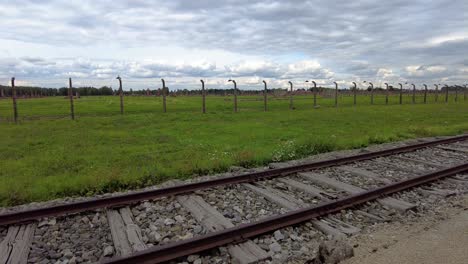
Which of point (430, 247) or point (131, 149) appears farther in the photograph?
point (131, 149)

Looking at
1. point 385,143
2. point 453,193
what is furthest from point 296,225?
point 385,143

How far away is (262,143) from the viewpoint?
13445mm

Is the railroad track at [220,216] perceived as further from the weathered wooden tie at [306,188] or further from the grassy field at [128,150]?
the grassy field at [128,150]

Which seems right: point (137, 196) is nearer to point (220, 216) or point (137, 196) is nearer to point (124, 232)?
point (124, 232)

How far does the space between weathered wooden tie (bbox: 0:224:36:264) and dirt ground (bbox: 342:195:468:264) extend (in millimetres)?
4115

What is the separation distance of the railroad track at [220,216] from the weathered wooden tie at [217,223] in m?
0.01

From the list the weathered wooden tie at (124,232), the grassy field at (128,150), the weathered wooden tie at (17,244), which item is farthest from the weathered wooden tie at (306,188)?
the weathered wooden tie at (17,244)

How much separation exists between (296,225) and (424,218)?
222cm

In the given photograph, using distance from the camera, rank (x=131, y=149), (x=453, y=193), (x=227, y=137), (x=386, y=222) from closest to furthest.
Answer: (x=386, y=222), (x=453, y=193), (x=131, y=149), (x=227, y=137)

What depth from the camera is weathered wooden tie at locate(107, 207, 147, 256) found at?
182 inches

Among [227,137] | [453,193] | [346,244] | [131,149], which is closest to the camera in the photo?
[346,244]

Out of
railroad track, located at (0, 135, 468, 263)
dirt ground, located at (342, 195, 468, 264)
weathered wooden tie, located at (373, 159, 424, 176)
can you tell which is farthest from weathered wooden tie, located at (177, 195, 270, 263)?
weathered wooden tie, located at (373, 159, 424, 176)

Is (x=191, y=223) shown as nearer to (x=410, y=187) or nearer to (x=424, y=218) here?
(x=424, y=218)

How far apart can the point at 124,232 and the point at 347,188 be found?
450 centimetres
